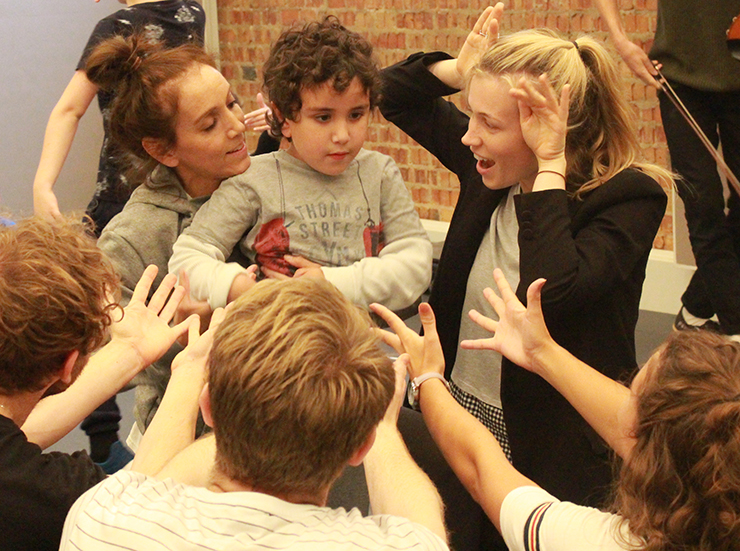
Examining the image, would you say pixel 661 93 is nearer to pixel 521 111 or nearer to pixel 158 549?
pixel 521 111

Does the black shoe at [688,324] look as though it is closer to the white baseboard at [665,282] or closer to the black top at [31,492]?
the white baseboard at [665,282]

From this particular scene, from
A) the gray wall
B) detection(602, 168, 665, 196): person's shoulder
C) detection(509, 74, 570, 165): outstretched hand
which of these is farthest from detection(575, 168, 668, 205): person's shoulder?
the gray wall

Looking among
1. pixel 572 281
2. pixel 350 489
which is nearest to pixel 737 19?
pixel 572 281

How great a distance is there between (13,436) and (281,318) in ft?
1.43

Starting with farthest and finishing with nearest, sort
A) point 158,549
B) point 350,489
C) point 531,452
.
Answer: point 531,452 → point 350,489 → point 158,549

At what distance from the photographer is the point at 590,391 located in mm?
1367

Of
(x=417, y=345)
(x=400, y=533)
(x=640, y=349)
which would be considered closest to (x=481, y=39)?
(x=417, y=345)

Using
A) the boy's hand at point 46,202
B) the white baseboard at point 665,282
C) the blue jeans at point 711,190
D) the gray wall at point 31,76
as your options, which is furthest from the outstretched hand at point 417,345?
the gray wall at point 31,76

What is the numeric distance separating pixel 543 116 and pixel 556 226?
209 mm

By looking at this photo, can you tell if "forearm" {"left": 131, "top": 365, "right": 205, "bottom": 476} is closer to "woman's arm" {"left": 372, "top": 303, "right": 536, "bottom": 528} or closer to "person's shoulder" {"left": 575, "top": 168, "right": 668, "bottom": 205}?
"woman's arm" {"left": 372, "top": 303, "right": 536, "bottom": 528}

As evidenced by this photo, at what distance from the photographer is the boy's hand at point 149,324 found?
4.62 ft

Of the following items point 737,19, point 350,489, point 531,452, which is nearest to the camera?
point 350,489

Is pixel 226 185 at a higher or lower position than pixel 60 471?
higher

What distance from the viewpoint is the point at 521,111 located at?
5.12 ft
